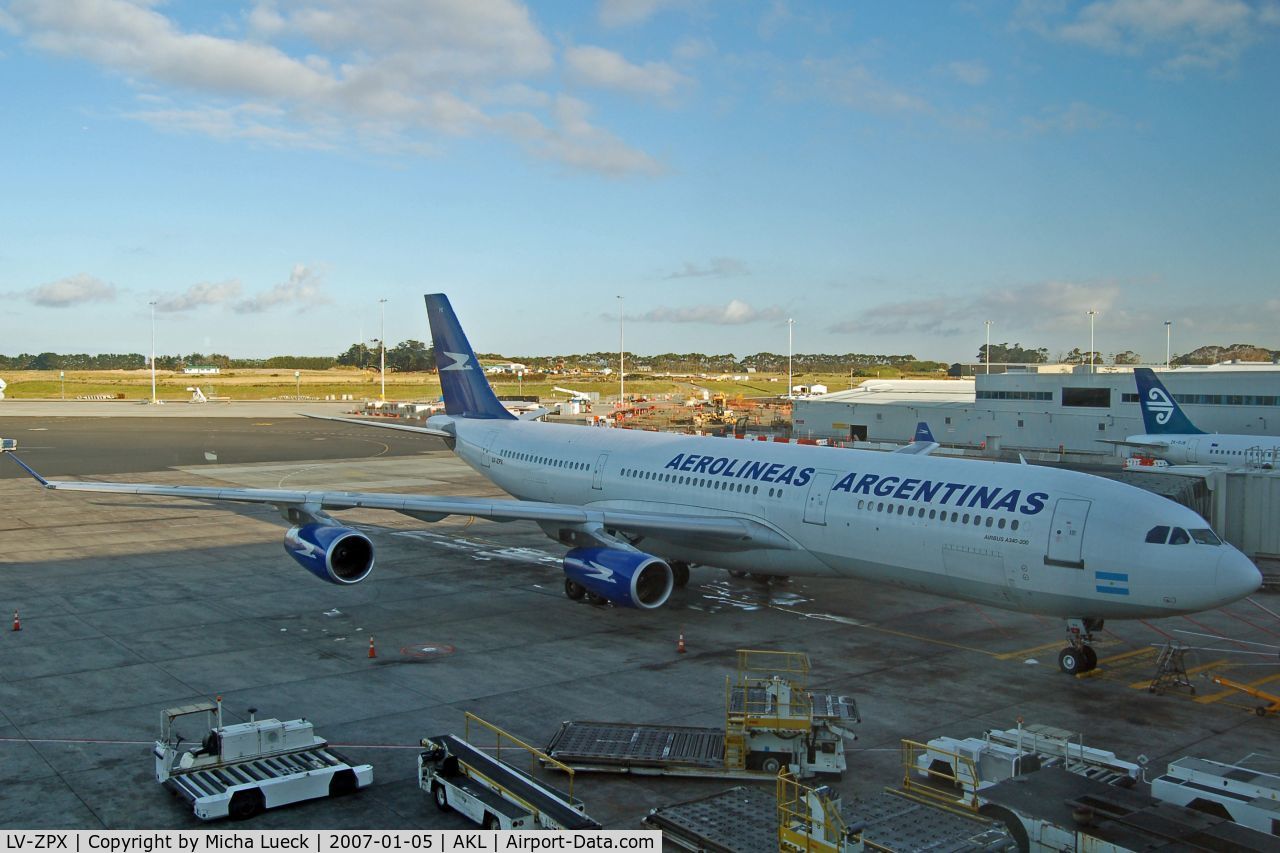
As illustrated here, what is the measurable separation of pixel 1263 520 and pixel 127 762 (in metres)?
30.3

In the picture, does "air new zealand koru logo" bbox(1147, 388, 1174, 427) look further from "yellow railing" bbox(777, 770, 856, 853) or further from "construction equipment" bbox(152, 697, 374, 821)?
"construction equipment" bbox(152, 697, 374, 821)

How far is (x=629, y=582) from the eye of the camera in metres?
21.3

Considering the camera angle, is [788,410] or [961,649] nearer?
[961,649]

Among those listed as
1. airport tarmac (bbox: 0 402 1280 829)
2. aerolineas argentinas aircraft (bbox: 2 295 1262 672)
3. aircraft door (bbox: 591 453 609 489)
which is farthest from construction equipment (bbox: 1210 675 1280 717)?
aircraft door (bbox: 591 453 609 489)

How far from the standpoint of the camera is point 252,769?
13.4 metres

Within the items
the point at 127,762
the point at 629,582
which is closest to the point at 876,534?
the point at 629,582

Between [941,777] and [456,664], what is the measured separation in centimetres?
1004

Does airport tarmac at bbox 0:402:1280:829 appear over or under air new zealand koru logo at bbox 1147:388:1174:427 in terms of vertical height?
under

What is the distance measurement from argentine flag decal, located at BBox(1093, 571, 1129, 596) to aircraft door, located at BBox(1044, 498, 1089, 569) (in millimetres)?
370

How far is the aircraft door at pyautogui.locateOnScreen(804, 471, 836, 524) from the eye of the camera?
22.3 meters

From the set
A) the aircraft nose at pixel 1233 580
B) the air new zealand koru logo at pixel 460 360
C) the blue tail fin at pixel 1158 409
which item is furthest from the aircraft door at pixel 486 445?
the blue tail fin at pixel 1158 409

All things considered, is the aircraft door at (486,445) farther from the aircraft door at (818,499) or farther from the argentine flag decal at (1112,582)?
the argentine flag decal at (1112,582)

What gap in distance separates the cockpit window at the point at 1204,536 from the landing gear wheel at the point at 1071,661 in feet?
10.5

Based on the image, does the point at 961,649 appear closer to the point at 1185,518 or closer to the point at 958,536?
the point at 958,536
